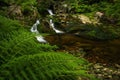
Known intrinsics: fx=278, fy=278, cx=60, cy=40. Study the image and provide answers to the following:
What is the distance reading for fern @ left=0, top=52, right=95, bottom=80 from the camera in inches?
58.4

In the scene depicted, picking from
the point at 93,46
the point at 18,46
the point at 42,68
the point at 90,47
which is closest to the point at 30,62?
the point at 42,68

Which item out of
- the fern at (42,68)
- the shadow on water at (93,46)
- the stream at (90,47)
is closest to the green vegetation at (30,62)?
the fern at (42,68)

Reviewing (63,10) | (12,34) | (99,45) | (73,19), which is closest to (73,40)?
(99,45)

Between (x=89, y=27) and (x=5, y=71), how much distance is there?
50.1 feet

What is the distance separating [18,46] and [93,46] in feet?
34.6

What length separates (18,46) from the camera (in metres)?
1.73

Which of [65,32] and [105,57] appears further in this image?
[65,32]

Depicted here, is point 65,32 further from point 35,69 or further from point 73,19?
point 35,69

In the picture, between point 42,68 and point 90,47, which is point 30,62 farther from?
point 90,47

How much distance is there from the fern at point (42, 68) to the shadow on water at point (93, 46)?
8.48m

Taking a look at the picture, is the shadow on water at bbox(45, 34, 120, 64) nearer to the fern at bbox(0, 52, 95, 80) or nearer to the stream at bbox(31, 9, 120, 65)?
the stream at bbox(31, 9, 120, 65)

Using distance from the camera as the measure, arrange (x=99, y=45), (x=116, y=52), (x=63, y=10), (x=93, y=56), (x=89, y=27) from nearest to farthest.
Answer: (x=93, y=56), (x=116, y=52), (x=99, y=45), (x=89, y=27), (x=63, y=10)

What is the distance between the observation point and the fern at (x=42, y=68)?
Answer: 1483 mm

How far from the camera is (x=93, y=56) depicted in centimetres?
1050
